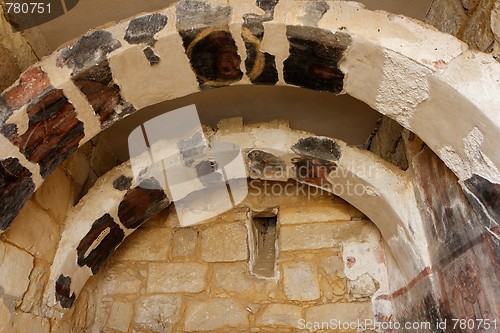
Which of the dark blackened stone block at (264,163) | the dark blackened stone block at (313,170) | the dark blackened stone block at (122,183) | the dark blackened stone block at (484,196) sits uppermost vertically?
the dark blackened stone block at (264,163)

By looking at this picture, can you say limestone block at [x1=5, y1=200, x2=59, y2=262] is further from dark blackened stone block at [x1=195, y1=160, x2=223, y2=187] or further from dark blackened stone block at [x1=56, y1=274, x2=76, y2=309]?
dark blackened stone block at [x1=195, y1=160, x2=223, y2=187]

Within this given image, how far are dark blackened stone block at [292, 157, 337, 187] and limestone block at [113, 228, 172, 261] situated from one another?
994mm

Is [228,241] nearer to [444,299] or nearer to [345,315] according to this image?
[345,315]

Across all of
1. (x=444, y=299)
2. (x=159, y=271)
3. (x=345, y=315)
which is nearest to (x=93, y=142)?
(x=159, y=271)

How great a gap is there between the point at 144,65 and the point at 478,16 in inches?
56.4

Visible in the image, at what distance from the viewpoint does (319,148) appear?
2.84 m

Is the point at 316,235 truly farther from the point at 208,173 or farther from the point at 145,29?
the point at 145,29

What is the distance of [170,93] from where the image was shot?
2398 millimetres

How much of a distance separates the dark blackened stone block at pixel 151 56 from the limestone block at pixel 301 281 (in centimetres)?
154

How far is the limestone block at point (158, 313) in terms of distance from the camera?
3.12 metres

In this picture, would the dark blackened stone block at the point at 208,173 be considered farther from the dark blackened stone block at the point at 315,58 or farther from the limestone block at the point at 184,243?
the dark blackened stone block at the point at 315,58

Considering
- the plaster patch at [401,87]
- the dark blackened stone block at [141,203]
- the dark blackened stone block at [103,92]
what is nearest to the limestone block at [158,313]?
the dark blackened stone block at [141,203]

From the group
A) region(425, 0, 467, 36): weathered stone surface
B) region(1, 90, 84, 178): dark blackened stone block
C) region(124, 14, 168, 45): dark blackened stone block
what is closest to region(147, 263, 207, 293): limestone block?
region(1, 90, 84, 178): dark blackened stone block

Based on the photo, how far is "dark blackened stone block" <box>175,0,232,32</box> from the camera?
2156 millimetres
